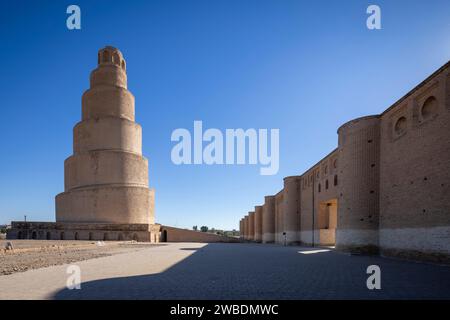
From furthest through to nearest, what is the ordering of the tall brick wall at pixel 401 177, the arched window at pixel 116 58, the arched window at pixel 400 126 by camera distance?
1. the arched window at pixel 116 58
2. the arched window at pixel 400 126
3. the tall brick wall at pixel 401 177

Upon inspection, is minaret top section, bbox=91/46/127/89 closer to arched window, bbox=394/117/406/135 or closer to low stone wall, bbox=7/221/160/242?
low stone wall, bbox=7/221/160/242

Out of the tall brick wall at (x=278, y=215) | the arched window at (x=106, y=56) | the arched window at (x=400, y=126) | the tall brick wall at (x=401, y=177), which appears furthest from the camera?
the arched window at (x=106, y=56)

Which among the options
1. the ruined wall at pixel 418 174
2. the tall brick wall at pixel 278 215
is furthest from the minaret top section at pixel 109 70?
the ruined wall at pixel 418 174

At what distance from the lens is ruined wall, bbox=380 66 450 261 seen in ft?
33.9

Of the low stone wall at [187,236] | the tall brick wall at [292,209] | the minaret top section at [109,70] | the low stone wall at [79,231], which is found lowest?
the low stone wall at [187,236]

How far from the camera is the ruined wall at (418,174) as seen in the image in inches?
407

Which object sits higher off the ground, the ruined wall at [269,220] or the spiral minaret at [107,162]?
the spiral minaret at [107,162]

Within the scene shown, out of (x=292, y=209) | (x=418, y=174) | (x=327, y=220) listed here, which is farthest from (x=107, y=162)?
(x=418, y=174)

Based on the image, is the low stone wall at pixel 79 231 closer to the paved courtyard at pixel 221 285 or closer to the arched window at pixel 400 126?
the paved courtyard at pixel 221 285

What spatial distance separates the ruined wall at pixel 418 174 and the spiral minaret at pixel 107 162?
30949 mm

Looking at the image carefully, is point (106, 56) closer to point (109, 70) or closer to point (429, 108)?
point (109, 70)

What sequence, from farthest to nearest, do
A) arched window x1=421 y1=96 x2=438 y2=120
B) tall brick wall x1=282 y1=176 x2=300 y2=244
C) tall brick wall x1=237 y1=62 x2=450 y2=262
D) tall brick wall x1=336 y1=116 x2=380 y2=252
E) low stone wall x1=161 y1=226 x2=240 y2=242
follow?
low stone wall x1=161 y1=226 x2=240 y2=242 < tall brick wall x1=282 y1=176 x2=300 y2=244 < tall brick wall x1=336 y1=116 x2=380 y2=252 < arched window x1=421 y1=96 x2=438 y2=120 < tall brick wall x1=237 y1=62 x2=450 y2=262

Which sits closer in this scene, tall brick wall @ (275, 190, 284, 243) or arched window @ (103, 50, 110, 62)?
tall brick wall @ (275, 190, 284, 243)

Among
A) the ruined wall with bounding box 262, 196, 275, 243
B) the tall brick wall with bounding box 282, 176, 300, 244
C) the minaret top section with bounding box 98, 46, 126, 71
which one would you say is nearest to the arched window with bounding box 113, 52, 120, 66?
the minaret top section with bounding box 98, 46, 126, 71
